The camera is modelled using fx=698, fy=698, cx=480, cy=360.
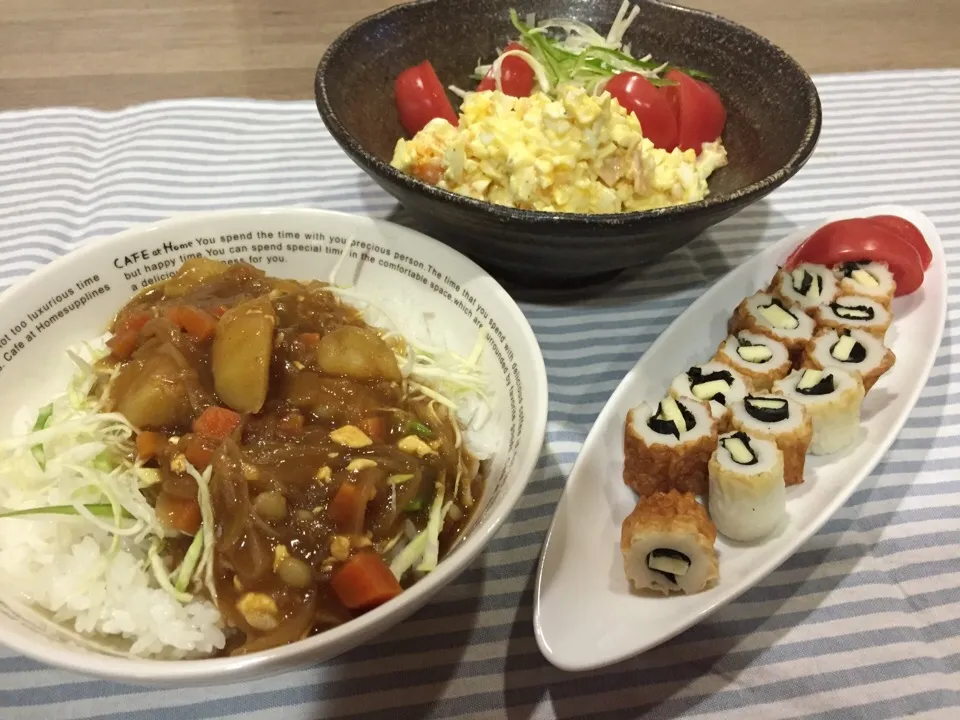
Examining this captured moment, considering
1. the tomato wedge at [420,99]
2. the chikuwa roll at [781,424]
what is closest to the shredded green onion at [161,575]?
the chikuwa roll at [781,424]

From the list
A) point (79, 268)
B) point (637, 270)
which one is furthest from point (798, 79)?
point (79, 268)

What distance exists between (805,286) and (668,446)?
77 centimetres

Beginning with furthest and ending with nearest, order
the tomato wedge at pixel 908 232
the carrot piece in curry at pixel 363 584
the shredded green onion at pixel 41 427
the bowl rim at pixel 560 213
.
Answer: the tomato wedge at pixel 908 232 → the bowl rim at pixel 560 213 → the shredded green onion at pixel 41 427 → the carrot piece in curry at pixel 363 584

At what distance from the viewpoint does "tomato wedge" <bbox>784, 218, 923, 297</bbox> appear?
80.0 inches

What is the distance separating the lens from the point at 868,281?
1983 millimetres

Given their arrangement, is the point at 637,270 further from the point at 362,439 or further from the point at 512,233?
the point at 362,439

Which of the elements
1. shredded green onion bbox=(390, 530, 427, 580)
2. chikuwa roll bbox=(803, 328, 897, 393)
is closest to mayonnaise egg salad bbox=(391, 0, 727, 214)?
chikuwa roll bbox=(803, 328, 897, 393)

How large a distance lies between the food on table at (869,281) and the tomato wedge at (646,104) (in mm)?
680

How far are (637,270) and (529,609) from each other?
1.16m

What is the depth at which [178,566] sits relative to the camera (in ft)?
4.20

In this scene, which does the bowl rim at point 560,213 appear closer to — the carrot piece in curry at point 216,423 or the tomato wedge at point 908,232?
the tomato wedge at point 908,232

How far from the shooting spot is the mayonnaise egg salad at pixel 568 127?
184 centimetres

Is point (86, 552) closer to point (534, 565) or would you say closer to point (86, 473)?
point (86, 473)

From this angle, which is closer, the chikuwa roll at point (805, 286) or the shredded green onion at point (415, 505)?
the shredded green onion at point (415, 505)
